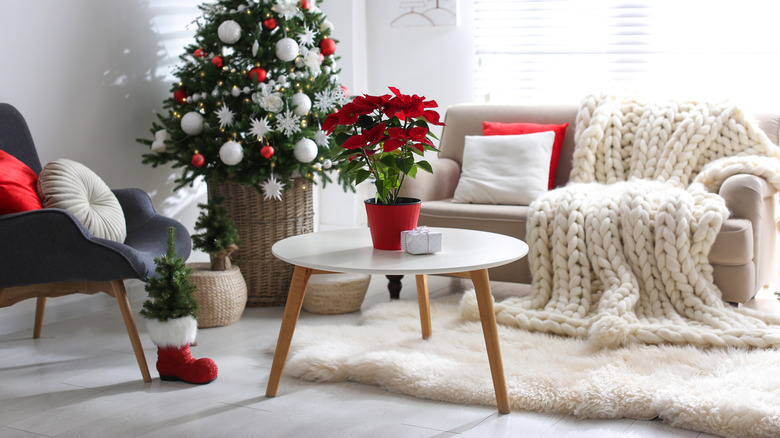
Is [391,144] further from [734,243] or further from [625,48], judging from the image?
[625,48]

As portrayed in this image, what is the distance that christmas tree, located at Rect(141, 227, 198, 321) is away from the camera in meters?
2.34

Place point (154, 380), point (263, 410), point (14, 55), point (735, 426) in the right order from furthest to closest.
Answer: point (14, 55) < point (154, 380) < point (263, 410) < point (735, 426)

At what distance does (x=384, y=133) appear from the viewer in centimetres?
213

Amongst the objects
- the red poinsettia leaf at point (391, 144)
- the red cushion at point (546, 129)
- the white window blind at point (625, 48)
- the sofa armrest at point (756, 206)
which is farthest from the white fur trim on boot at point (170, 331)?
the white window blind at point (625, 48)

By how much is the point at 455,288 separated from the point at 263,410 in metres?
1.53

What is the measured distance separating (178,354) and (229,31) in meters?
1.30

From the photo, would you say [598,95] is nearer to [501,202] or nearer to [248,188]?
[501,202]

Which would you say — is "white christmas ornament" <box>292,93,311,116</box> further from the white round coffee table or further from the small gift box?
the small gift box

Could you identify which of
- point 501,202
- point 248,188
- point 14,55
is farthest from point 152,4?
point 501,202

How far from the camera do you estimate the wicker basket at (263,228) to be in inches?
127

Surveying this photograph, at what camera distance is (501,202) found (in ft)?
10.9

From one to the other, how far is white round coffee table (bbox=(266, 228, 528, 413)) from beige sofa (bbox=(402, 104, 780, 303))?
757 millimetres

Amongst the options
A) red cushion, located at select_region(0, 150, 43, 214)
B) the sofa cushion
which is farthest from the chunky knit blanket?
red cushion, located at select_region(0, 150, 43, 214)

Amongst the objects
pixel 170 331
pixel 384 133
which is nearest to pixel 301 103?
pixel 384 133
